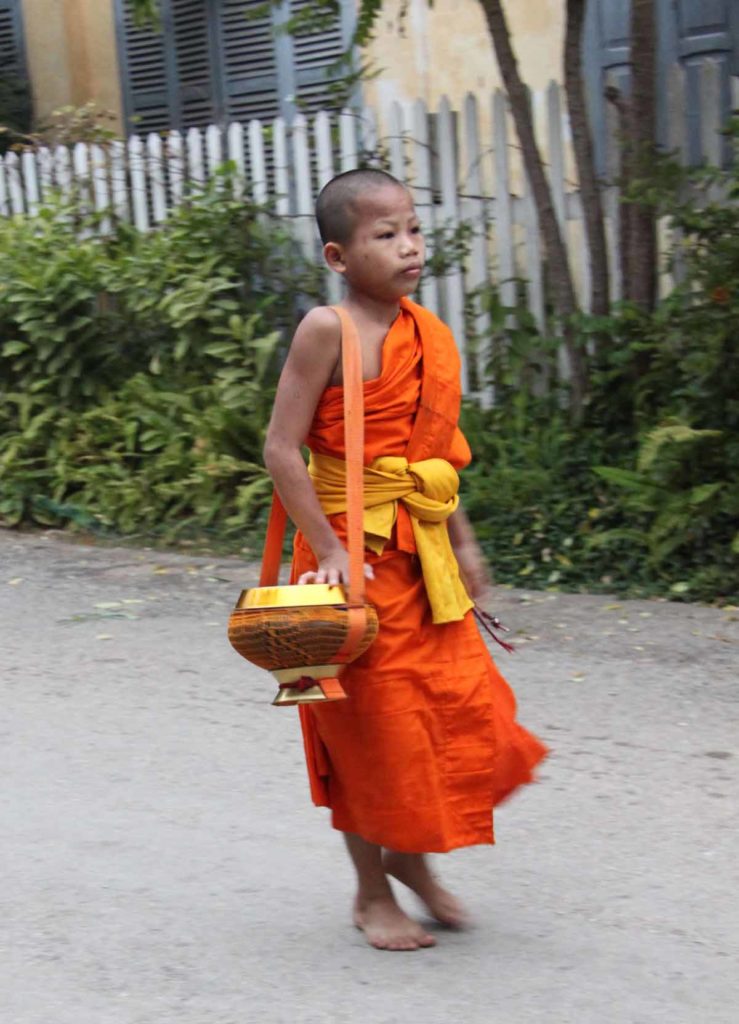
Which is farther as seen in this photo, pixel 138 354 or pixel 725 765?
pixel 138 354

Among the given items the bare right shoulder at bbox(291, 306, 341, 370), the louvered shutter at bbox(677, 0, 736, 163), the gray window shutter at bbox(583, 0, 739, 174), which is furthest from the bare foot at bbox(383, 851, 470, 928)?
the louvered shutter at bbox(677, 0, 736, 163)

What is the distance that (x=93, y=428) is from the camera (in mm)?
8305

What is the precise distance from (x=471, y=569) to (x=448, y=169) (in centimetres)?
491

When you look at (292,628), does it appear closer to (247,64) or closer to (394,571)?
(394,571)

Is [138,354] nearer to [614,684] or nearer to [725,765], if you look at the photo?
[614,684]

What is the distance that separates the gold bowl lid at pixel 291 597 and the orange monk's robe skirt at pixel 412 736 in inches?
9.2

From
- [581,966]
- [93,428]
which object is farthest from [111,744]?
[93,428]

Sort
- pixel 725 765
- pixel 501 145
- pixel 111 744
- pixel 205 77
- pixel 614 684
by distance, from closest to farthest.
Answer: pixel 725 765
pixel 111 744
pixel 614 684
pixel 501 145
pixel 205 77

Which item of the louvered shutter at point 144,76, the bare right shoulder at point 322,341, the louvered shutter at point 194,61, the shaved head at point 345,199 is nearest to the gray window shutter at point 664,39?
the louvered shutter at point 194,61

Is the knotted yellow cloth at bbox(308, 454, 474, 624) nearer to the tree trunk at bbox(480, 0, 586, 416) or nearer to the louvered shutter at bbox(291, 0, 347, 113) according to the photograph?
the tree trunk at bbox(480, 0, 586, 416)

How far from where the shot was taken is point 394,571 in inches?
124


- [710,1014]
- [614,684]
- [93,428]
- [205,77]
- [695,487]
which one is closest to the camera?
[710,1014]

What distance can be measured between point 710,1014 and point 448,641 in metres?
0.91

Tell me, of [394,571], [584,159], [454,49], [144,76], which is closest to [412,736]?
[394,571]
